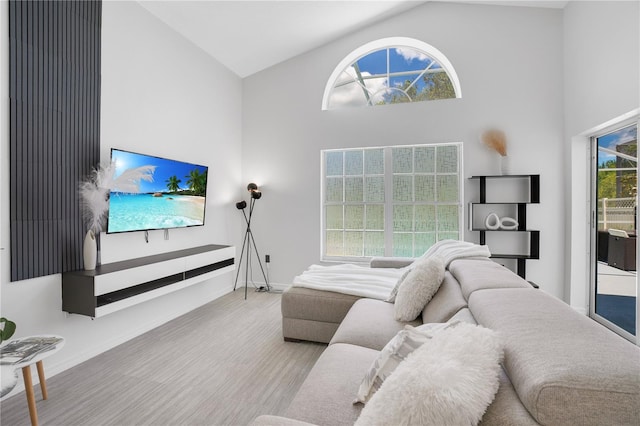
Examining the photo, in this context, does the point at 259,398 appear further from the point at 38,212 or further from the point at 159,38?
the point at 159,38

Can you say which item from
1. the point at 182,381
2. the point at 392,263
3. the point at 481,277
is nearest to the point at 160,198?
the point at 182,381

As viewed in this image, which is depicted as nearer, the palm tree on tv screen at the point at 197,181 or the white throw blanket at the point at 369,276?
the white throw blanket at the point at 369,276

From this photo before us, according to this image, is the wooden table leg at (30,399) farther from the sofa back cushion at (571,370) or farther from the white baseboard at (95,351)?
the sofa back cushion at (571,370)

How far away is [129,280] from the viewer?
2.52m

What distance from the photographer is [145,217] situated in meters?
2.96

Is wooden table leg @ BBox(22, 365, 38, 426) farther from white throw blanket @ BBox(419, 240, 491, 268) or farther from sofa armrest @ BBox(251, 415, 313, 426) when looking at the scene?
white throw blanket @ BBox(419, 240, 491, 268)

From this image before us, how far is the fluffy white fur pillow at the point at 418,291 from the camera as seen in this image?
2076 mm

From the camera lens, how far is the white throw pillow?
1.18 meters

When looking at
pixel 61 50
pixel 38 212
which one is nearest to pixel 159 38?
pixel 61 50

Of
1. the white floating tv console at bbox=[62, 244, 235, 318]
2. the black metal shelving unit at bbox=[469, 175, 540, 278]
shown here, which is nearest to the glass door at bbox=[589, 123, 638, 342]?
the black metal shelving unit at bbox=[469, 175, 540, 278]

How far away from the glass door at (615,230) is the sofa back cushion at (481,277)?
176 cm

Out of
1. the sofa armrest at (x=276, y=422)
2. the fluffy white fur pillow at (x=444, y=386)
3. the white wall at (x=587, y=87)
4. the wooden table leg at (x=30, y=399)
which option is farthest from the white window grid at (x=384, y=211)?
the sofa armrest at (x=276, y=422)

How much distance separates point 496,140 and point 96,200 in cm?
410

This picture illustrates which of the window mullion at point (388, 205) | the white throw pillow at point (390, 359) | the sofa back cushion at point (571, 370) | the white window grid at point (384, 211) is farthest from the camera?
the window mullion at point (388, 205)
